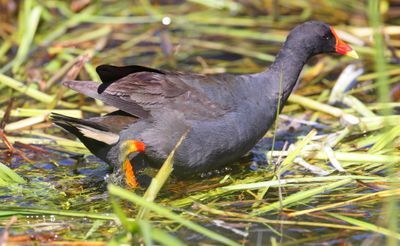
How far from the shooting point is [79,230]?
353 cm

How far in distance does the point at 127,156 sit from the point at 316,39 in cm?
153

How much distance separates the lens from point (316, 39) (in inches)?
195

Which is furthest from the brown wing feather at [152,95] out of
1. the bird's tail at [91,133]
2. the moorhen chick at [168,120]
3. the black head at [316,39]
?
the black head at [316,39]

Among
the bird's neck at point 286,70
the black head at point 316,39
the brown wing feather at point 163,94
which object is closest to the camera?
the brown wing feather at point 163,94

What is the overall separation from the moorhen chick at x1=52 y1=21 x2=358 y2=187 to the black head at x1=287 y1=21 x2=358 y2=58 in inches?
22.9

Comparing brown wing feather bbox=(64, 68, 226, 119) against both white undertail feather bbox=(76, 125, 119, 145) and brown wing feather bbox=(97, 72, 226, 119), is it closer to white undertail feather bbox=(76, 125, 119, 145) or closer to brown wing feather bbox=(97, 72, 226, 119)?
brown wing feather bbox=(97, 72, 226, 119)

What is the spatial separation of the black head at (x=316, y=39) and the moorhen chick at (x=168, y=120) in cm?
58

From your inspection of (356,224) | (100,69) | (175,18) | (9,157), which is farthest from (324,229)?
(175,18)

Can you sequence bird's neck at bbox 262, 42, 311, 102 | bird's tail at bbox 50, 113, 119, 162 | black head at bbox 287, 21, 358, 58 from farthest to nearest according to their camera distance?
black head at bbox 287, 21, 358, 58 < bird's neck at bbox 262, 42, 311, 102 < bird's tail at bbox 50, 113, 119, 162

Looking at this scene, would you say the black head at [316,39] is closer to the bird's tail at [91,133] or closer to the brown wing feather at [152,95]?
the brown wing feather at [152,95]

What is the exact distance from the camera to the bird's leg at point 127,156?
13.8ft

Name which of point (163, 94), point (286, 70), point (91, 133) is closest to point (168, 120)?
point (163, 94)

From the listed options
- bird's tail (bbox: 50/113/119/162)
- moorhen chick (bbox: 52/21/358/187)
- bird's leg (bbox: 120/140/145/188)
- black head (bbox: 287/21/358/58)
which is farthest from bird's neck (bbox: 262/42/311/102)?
bird's tail (bbox: 50/113/119/162)

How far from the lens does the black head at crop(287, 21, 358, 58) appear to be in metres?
4.93
